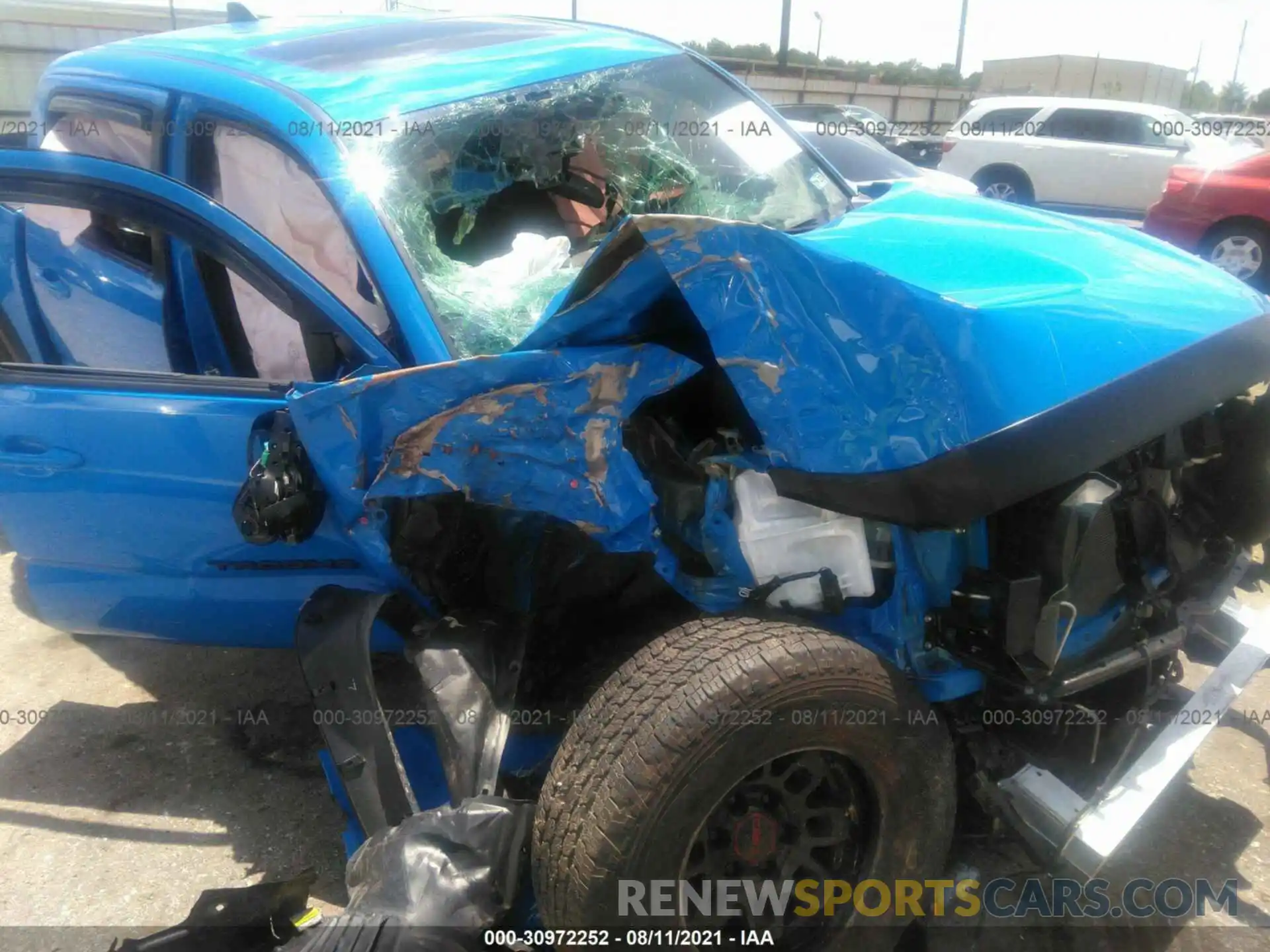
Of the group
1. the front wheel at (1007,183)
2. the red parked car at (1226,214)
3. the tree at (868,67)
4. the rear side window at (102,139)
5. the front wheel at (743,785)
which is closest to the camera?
the front wheel at (743,785)

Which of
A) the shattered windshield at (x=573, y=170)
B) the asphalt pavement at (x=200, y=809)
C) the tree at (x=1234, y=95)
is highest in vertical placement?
the tree at (x=1234, y=95)

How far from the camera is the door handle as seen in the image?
7.68ft

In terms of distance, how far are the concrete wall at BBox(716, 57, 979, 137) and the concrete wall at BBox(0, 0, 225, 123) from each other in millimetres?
12771

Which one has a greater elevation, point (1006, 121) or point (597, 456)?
point (1006, 121)

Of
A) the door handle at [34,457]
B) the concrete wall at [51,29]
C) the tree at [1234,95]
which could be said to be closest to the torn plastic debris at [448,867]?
the door handle at [34,457]

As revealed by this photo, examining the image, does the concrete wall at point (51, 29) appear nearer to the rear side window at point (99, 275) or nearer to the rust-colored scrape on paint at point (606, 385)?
the rear side window at point (99, 275)

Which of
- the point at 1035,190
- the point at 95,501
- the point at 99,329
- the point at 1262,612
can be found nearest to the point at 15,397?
the point at 95,501

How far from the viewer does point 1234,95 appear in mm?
58344

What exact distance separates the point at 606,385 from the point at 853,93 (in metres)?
29.0

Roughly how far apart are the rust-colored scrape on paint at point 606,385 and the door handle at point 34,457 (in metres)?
1.37

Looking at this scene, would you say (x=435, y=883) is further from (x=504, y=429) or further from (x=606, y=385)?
(x=606, y=385)

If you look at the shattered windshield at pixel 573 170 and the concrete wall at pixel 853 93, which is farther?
the concrete wall at pixel 853 93

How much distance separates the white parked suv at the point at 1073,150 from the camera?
1212 cm

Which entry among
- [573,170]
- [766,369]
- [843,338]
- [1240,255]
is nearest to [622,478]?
[766,369]
